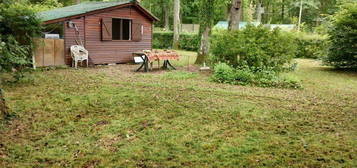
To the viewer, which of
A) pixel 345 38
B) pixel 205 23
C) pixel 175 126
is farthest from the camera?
pixel 205 23

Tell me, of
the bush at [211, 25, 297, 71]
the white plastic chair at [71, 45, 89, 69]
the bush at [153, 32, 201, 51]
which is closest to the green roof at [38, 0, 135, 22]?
the white plastic chair at [71, 45, 89, 69]

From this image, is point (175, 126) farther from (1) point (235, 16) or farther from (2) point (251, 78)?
(1) point (235, 16)

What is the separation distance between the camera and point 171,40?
25188 millimetres

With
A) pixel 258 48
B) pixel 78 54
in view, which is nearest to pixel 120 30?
pixel 78 54

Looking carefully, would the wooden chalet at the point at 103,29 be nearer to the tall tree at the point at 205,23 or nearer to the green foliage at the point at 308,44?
the tall tree at the point at 205,23

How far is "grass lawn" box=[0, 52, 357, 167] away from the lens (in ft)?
12.3

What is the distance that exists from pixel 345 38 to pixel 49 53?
11.6 metres

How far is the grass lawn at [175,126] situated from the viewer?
376cm

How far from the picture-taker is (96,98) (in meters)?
6.49

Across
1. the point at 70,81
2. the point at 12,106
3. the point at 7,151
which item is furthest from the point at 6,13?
the point at 7,151

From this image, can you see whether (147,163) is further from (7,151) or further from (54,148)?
(7,151)

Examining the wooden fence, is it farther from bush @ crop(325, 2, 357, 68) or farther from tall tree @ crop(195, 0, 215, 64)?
bush @ crop(325, 2, 357, 68)

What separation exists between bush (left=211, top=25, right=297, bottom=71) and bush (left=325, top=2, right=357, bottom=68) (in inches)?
149

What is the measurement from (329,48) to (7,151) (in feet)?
41.7
